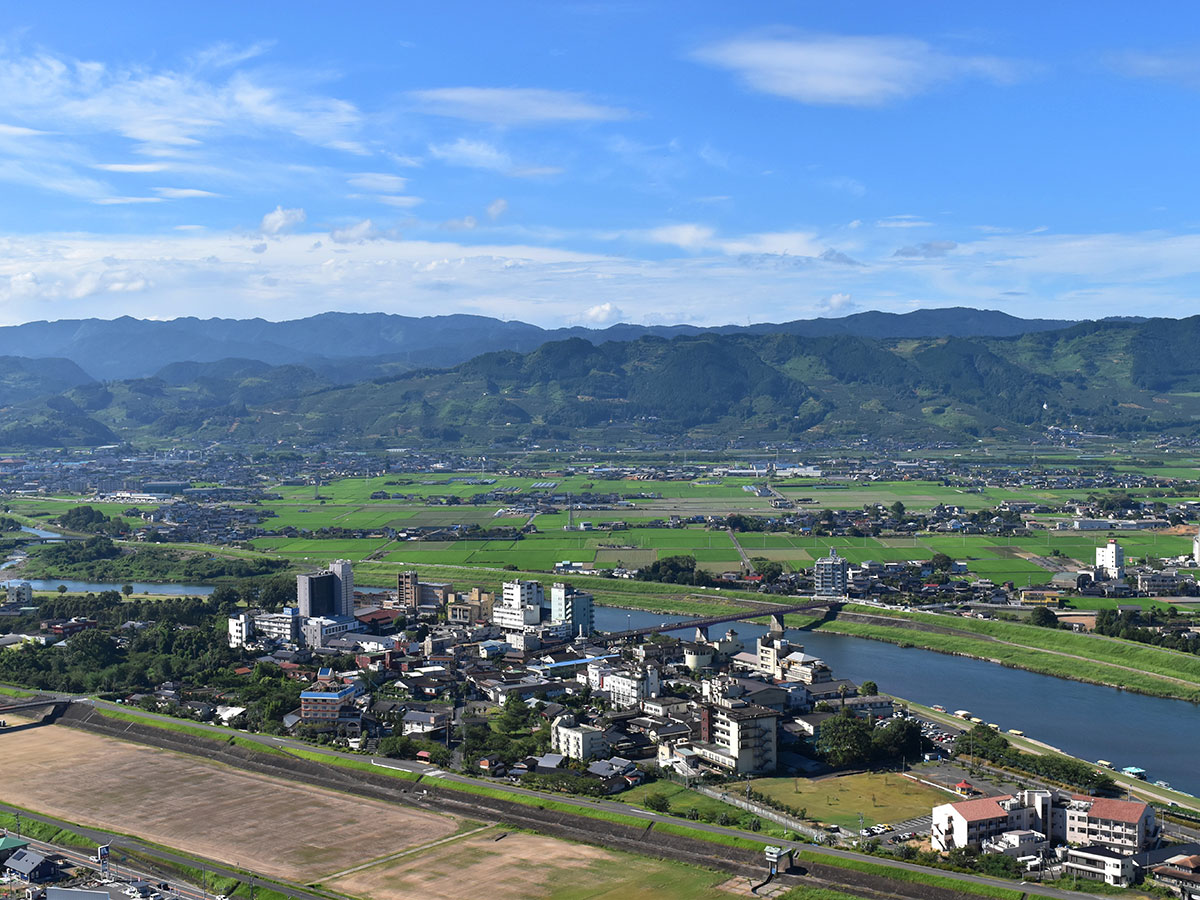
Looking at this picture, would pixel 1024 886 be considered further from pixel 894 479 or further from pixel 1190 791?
pixel 894 479

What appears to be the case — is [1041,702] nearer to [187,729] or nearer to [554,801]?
[554,801]

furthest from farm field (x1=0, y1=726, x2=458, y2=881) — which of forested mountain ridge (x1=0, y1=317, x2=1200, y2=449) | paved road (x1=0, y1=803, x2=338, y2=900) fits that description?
forested mountain ridge (x1=0, y1=317, x2=1200, y2=449)

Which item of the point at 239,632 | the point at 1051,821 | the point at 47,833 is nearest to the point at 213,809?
the point at 47,833

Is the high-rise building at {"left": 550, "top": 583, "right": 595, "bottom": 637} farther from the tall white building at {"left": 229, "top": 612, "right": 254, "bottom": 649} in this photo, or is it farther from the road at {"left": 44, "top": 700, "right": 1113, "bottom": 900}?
the road at {"left": 44, "top": 700, "right": 1113, "bottom": 900}

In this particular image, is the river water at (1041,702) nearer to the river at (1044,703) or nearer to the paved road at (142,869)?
the river at (1044,703)

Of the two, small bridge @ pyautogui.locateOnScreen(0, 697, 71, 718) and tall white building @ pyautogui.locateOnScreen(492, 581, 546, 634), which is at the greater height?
tall white building @ pyautogui.locateOnScreen(492, 581, 546, 634)

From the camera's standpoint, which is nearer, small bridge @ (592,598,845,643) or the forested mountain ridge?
small bridge @ (592,598,845,643)

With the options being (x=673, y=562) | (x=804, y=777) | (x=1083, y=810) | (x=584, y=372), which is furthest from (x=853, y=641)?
(x=584, y=372)
